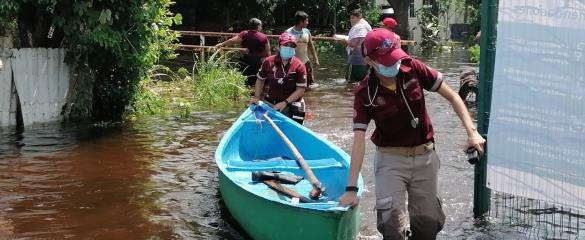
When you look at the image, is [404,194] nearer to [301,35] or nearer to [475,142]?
[475,142]

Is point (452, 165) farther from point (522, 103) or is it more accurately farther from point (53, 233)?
point (53, 233)

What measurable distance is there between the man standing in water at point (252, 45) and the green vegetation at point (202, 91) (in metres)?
0.30

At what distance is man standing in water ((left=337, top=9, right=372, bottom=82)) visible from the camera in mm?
15367

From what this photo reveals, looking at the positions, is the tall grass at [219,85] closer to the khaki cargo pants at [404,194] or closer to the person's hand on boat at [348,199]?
the khaki cargo pants at [404,194]

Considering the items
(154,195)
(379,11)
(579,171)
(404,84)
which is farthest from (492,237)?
(379,11)

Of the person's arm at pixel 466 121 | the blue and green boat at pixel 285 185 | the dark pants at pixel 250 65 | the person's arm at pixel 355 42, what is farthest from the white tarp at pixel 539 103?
the person's arm at pixel 355 42

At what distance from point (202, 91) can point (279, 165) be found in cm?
703

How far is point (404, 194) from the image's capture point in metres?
5.12

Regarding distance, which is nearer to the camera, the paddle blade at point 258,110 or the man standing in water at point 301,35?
the paddle blade at point 258,110

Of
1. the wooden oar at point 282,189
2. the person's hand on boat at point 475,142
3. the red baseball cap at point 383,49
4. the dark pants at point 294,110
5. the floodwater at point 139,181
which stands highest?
the red baseball cap at point 383,49

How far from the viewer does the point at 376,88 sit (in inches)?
196

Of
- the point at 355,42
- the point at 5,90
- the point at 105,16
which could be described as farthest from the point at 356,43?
the point at 5,90

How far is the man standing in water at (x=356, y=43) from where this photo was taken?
1537cm

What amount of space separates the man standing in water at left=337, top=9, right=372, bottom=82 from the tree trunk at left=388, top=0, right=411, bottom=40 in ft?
54.9
